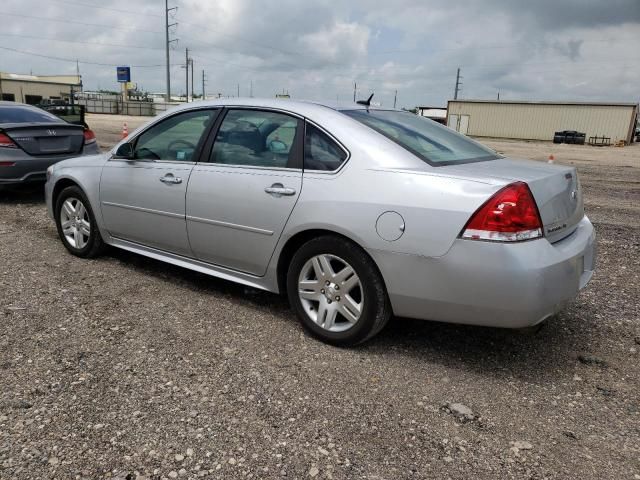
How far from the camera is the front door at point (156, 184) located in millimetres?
4137

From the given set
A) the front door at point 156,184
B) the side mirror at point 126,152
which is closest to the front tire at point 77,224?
the front door at point 156,184

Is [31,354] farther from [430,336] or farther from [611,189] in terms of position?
[611,189]

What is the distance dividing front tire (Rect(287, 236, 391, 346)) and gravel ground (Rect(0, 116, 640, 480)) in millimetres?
162

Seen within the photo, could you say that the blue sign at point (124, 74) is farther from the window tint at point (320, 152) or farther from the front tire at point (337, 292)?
the front tire at point (337, 292)

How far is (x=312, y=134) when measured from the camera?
3545 mm

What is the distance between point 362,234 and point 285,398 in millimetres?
1000

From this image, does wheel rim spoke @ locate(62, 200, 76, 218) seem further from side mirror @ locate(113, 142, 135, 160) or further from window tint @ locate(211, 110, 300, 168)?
window tint @ locate(211, 110, 300, 168)

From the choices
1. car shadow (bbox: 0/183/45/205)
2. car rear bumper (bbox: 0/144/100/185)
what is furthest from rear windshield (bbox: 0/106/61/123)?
car shadow (bbox: 0/183/45/205)

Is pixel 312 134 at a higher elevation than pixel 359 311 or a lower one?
higher

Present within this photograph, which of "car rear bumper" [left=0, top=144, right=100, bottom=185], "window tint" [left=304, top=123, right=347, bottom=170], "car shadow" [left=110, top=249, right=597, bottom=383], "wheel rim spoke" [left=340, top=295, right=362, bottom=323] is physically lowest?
"car shadow" [left=110, top=249, right=597, bottom=383]

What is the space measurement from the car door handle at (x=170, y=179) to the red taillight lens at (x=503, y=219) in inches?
88.8

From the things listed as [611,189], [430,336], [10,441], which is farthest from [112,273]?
[611,189]

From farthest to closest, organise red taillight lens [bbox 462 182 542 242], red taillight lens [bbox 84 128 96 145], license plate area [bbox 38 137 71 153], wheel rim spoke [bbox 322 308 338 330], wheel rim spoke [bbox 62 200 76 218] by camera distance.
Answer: red taillight lens [bbox 84 128 96 145], license plate area [bbox 38 137 71 153], wheel rim spoke [bbox 62 200 76 218], wheel rim spoke [bbox 322 308 338 330], red taillight lens [bbox 462 182 542 242]

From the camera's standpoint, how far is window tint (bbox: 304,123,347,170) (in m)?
3.37
